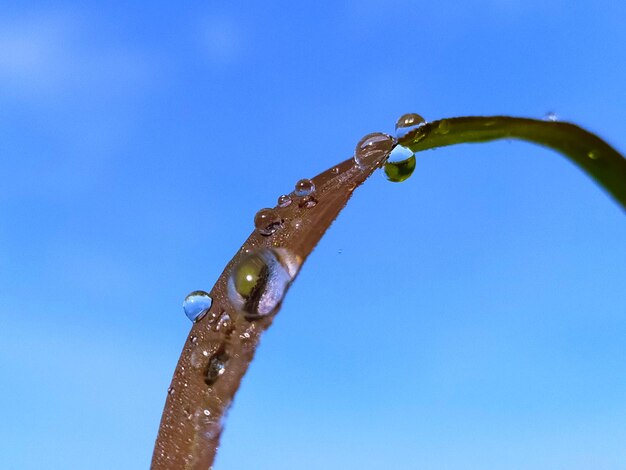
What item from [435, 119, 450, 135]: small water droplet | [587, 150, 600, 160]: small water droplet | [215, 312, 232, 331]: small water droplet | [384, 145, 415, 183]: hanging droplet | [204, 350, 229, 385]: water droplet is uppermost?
[384, 145, 415, 183]: hanging droplet

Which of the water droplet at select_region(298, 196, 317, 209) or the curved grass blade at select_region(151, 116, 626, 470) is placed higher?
the water droplet at select_region(298, 196, 317, 209)

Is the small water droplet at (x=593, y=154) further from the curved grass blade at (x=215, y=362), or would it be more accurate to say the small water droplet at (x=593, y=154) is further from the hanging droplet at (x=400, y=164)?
the curved grass blade at (x=215, y=362)

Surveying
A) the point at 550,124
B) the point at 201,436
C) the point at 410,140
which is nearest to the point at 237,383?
the point at 201,436

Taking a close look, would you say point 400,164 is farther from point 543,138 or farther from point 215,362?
point 215,362

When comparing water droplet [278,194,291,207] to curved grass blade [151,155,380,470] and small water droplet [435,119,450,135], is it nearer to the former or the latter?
curved grass blade [151,155,380,470]

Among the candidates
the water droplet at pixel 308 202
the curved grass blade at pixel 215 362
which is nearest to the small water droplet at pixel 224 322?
the curved grass blade at pixel 215 362

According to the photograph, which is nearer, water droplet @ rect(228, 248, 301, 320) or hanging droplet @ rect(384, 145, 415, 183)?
water droplet @ rect(228, 248, 301, 320)

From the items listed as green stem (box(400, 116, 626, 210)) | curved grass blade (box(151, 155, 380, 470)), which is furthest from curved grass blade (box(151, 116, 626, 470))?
green stem (box(400, 116, 626, 210))
